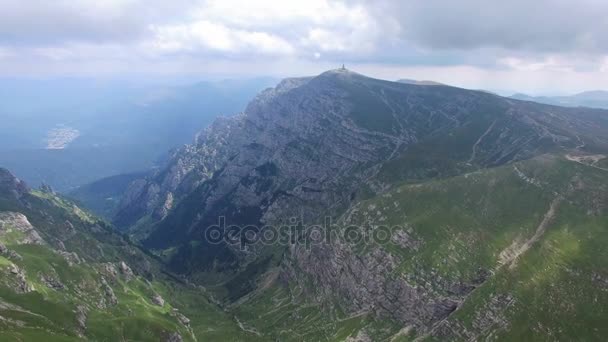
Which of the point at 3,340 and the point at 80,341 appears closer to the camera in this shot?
the point at 3,340

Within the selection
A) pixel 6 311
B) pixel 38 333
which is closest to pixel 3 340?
pixel 38 333

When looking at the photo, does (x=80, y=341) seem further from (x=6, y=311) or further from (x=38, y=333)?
(x=6, y=311)

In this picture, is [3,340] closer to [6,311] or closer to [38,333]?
[38,333]

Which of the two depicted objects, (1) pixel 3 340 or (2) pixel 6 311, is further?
(2) pixel 6 311

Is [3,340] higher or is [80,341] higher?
[3,340]

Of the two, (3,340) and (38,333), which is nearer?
(3,340)

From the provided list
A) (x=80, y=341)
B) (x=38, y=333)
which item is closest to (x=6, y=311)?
(x=38, y=333)

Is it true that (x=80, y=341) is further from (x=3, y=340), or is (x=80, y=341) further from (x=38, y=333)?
(x=3, y=340)
